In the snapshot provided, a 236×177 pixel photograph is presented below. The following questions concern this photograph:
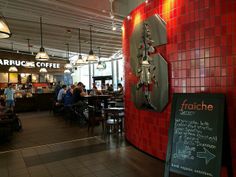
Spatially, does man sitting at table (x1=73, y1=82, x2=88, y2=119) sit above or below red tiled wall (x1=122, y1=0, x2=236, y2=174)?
below

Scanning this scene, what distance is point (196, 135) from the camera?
2.83 meters

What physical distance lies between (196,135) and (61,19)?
6154mm

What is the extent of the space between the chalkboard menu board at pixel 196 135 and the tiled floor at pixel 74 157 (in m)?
0.83

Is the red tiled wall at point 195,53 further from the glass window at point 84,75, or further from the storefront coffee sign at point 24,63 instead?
the glass window at point 84,75

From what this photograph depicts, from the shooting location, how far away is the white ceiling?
6074 millimetres

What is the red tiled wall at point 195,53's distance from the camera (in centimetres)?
291

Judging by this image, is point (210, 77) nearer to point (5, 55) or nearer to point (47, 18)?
point (47, 18)

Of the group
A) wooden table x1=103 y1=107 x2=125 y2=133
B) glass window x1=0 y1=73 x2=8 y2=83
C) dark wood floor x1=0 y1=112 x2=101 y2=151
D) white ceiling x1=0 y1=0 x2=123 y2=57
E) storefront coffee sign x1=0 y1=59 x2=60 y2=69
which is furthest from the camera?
glass window x1=0 y1=73 x2=8 y2=83

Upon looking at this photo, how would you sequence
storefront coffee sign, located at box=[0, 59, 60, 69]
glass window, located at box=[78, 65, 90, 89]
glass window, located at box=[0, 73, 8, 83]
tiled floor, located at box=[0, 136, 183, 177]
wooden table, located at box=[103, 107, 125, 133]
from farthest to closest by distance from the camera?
glass window, located at box=[78, 65, 90, 89] < glass window, located at box=[0, 73, 8, 83] < storefront coffee sign, located at box=[0, 59, 60, 69] < wooden table, located at box=[103, 107, 125, 133] < tiled floor, located at box=[0, 136, 183, 177]

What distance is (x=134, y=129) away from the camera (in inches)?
199

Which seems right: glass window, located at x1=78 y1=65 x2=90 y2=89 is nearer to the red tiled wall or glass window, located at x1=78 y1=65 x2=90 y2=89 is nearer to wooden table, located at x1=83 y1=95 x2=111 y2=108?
wooden table, located at x1=83 y1=95 x2=111 y2=108

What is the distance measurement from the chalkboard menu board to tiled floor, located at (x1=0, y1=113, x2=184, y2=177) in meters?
0.83

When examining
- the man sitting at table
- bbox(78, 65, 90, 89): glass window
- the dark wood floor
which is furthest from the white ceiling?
bbox(78, 65, 90, 89): glass window

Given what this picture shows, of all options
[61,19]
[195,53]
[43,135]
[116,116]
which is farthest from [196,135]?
[61,19]
